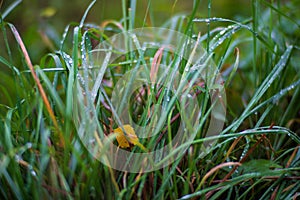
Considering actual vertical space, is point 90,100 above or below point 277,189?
above

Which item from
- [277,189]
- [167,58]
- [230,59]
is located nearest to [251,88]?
[230,59]

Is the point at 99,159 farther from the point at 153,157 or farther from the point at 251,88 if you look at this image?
the point at 251,88

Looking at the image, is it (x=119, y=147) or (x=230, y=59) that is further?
(x=230, y=59)

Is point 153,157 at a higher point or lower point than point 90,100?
lower

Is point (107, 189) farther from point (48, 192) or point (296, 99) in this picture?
point (296, 99)

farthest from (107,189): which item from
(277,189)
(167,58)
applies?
(167,58)

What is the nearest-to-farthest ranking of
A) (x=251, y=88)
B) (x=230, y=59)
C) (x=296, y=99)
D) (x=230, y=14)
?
(x=296, y=99) → (x=251, y=88) → (x=230, y=59) → (x=230, y=14)

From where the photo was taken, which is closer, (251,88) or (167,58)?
(167,58)

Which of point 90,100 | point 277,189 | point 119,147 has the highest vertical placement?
point 90,100

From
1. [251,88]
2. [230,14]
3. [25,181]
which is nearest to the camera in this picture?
[25,181]
